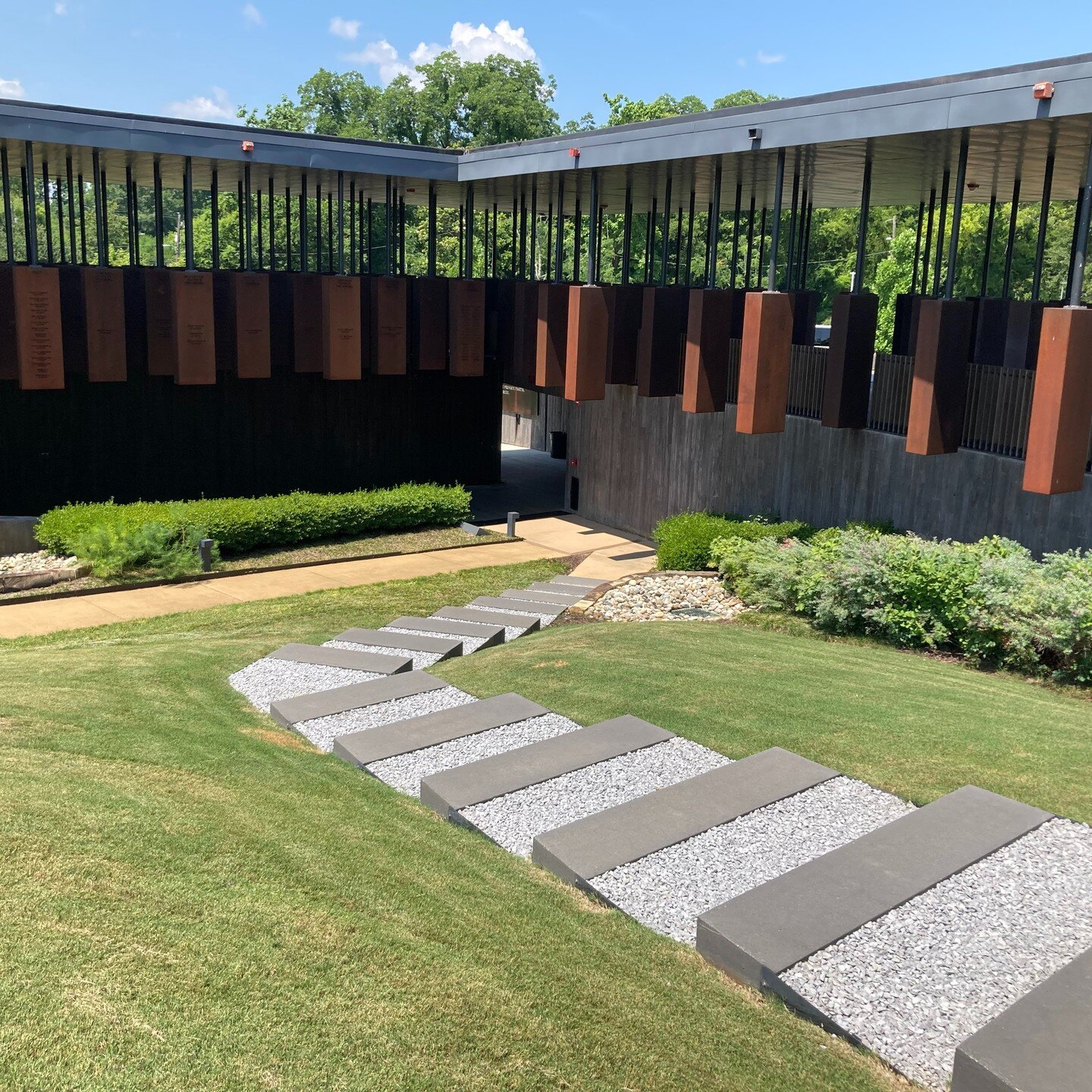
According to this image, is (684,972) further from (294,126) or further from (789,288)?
(294,126)

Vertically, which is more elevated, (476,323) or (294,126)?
(294,126)

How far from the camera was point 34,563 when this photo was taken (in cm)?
2064

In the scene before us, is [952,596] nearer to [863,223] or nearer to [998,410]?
[998,410]

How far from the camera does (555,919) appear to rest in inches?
257

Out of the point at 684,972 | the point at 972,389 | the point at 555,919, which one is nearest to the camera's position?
the point at 684,972

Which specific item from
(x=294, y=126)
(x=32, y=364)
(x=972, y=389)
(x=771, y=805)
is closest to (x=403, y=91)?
(x=294, y=126)

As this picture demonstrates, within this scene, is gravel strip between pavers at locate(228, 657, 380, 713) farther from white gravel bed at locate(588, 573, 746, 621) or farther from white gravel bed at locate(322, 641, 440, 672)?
white gravel bed at locate(588, 573, 746, 621)

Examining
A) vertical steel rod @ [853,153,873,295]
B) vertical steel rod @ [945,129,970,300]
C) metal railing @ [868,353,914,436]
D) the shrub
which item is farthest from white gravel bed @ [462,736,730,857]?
the shrub

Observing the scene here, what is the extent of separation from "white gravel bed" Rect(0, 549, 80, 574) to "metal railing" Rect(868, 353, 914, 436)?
14.6 m

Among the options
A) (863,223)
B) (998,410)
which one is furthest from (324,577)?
(998,410)

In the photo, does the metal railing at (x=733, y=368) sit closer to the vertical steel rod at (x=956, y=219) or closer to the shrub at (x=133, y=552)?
the vertical steel rod at (x=956, y=219)

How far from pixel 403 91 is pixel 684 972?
250 ft

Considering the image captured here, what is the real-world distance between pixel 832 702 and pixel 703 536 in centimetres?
888

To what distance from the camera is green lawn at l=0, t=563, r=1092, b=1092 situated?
15.8 ft
